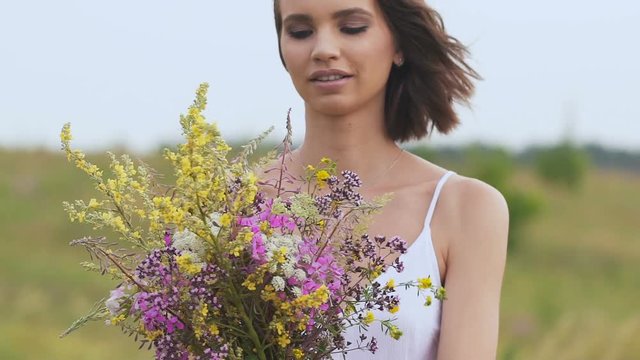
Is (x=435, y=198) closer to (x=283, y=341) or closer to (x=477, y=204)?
(x=477, y=204)

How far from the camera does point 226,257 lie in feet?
9.58

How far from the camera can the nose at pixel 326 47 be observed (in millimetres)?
3754

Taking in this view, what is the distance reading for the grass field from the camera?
18.2m

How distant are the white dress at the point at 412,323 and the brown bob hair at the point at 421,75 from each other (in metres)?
0.49

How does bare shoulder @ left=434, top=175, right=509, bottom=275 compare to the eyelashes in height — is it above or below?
below

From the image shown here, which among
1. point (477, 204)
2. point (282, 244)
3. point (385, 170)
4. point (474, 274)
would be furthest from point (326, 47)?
point (282, 244)

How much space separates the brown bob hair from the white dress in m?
0.49

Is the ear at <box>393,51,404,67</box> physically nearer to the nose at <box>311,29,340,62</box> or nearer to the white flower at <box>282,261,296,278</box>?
the nose at <box>311,29,340,62</box>

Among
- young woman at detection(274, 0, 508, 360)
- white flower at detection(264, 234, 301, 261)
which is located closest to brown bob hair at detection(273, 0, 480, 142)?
young woman at detection(274, 0, 508, 360)

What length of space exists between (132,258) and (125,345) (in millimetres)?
18770

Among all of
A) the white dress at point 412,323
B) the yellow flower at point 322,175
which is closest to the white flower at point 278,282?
the yellow flower at point 322,175

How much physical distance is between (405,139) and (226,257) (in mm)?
A: 1381

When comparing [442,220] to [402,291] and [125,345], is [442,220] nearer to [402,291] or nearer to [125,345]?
[402,291]

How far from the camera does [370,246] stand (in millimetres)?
2998
